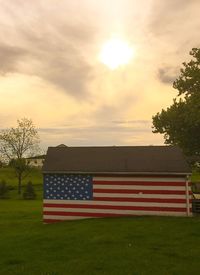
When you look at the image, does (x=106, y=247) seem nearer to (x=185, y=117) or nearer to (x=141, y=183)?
(x=141, y=183)

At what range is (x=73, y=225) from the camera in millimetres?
21812

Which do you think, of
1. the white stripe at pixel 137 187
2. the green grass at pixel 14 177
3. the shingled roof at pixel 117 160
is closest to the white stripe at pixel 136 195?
the white stripe at pixel 137 187

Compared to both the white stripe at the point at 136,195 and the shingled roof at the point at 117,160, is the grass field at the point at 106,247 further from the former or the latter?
the shingled roof at the point at 117,160

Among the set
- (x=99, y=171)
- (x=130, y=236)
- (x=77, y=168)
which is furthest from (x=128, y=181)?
(x=130, y=236)

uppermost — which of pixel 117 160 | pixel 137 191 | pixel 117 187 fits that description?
pixel 117 160

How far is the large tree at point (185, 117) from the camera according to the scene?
4778cm

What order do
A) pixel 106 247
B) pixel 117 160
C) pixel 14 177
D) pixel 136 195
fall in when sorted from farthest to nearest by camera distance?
1. pixel 14 177
2. pixel 117 160
3. pixel 136 195
4. pixel 106 247

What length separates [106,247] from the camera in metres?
15.8

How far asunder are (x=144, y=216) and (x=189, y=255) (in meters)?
8.96

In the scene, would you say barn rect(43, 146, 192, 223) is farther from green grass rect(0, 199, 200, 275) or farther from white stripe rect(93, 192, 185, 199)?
green grass rect(0, 199, 200, 275)

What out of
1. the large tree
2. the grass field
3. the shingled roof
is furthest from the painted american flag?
the large tree

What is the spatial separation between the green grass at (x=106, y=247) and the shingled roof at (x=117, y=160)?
10.3 feet

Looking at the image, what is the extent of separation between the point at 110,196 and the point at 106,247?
26.3ft

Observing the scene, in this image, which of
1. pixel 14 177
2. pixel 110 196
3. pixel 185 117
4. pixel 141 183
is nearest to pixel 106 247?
pixel 110 196
